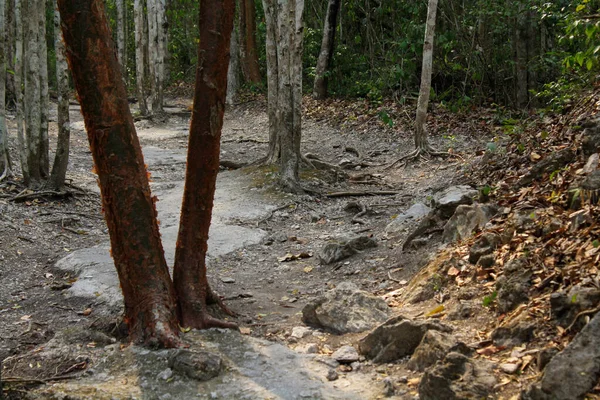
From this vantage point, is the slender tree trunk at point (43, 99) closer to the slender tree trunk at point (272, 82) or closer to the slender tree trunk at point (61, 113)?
the slender tree trunk at point (61, 113)

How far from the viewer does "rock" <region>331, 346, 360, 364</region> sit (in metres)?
4.51

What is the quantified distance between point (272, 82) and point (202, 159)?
7.20m

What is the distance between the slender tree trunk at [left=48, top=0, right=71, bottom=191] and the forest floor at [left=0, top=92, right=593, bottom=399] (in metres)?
0.34

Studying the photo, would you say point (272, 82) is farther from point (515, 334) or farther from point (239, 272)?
point (515, 334)

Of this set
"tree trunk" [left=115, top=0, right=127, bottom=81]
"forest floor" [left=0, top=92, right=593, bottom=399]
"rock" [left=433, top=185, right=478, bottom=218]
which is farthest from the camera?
"tree trunk" [left=115, top=0, right=127, bottom=81]

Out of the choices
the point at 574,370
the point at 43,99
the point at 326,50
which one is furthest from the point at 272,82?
the point at 574,370

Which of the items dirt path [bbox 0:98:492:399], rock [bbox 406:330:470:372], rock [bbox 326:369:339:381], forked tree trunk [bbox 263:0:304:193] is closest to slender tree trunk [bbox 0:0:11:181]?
dirt path [bbox 0:98:492:399]

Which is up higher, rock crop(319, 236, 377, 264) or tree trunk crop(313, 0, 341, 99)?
tree trunk crop(313, 0, 341, 99)

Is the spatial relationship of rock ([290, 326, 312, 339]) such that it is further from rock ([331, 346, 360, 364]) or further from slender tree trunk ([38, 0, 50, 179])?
slender tree trunk ([38, 0, 50, 179])

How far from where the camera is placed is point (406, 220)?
7871 mm

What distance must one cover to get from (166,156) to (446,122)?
602 centimetres

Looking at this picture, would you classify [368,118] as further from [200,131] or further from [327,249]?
[200,131]

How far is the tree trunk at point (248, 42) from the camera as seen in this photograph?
70.2ft

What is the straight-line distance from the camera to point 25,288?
6723mm
